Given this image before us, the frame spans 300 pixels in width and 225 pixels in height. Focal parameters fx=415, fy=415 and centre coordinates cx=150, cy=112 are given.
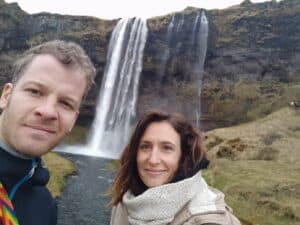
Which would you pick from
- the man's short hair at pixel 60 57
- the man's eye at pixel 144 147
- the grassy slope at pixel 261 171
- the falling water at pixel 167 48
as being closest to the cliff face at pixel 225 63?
the falling water at pixel 167 48

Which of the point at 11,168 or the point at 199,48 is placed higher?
the point at 199,48

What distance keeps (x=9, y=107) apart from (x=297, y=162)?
1200 inches

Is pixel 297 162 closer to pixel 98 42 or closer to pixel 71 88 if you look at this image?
pixel 71 88

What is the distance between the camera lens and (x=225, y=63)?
68062mm

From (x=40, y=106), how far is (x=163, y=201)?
2.05 meters

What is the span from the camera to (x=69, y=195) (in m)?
26.6

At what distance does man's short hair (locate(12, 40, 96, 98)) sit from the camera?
3.71m

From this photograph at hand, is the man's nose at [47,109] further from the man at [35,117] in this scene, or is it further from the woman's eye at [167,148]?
the woman's eye at [167,148]

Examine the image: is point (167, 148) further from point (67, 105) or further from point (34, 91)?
point (34, 91)

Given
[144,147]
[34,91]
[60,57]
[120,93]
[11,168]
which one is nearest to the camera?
[11,168]

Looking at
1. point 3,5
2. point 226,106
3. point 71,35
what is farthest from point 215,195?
point 3,5

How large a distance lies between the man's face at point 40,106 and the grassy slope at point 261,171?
16021 mm

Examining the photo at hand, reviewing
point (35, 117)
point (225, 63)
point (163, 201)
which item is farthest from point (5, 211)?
point (225, 63)

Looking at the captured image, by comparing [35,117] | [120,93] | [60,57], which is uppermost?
[120,93]
